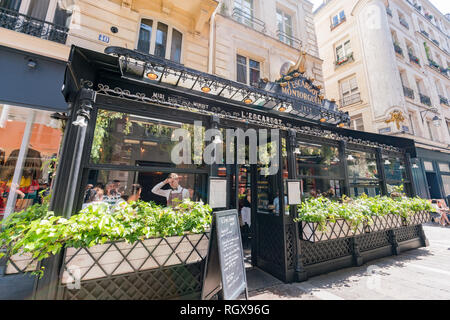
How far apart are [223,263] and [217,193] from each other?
149cm

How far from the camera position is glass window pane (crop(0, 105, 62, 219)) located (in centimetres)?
571

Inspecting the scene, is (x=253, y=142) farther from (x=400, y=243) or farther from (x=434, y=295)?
(x=400, y=243)

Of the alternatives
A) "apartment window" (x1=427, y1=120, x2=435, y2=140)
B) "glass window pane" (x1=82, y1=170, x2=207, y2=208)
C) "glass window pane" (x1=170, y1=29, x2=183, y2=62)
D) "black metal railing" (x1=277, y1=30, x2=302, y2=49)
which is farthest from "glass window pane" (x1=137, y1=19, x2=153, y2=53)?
"apartment window" (x1=427, y1=120, x2=435, y2=140)

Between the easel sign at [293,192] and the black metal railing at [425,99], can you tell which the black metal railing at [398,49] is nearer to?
the black metal railing at [425,99]

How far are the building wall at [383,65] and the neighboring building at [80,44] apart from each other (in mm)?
10445

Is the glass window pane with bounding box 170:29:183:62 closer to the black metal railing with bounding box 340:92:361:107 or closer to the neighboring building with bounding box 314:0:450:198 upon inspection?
the neighboring building with bounding box 314:0:450:198

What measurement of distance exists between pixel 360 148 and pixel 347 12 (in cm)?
1880

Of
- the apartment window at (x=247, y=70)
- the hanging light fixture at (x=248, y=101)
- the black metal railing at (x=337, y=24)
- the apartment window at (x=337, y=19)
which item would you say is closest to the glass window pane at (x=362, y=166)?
the hanging light fixture at (x=248, y=101)

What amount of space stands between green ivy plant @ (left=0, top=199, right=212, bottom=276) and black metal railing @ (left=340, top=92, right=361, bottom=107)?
60.1 feet

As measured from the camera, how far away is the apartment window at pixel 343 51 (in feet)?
56.5

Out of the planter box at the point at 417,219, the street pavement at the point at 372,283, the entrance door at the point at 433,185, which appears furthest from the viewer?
the entrance door at the point at 433,185

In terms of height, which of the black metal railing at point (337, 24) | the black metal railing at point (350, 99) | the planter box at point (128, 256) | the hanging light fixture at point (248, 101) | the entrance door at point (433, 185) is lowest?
the planter box at point (128, 256)

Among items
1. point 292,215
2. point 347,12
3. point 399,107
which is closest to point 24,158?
point 292,215
